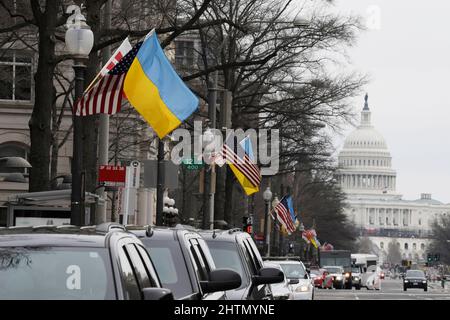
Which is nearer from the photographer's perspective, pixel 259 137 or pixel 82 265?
pixel 82 265

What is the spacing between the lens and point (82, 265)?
8.39 m

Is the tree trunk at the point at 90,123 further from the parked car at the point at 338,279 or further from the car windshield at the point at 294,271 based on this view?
the parked car at the point at 338,279

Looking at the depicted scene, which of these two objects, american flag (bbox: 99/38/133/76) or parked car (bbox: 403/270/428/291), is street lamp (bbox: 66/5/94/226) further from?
parked car (bbox: 403/270/428/291)

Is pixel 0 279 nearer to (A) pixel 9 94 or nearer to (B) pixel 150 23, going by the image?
(B) pixel 150 23

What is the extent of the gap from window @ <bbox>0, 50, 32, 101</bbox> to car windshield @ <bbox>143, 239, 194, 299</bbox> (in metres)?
33.5

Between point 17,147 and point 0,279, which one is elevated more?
point 17,147

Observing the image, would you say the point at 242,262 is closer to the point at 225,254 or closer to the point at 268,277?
the point at 225,254

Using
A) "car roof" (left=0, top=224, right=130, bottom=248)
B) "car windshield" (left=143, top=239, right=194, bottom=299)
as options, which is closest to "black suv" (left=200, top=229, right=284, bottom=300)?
"car windshield" (left=143, top=239, right=194, bottom=299)

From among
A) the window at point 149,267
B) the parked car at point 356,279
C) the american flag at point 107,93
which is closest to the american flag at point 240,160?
the american flag at point 107,93

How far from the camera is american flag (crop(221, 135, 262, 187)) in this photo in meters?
39.4

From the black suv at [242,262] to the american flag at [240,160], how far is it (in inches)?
886
